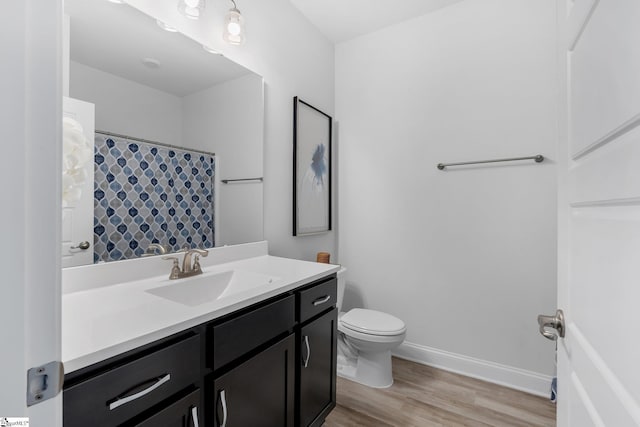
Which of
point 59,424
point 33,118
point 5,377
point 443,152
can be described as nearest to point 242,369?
point 59,424

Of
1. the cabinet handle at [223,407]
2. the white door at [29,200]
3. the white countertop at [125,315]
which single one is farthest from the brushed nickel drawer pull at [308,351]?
the white door at [29,200]

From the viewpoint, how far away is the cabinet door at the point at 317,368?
4.32 feet

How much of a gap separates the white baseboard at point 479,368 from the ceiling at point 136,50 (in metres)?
2.28

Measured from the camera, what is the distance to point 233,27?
1532 millimetres

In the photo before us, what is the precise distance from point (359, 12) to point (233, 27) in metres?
1.11

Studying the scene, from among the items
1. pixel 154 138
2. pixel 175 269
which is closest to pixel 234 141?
pixel 154 138

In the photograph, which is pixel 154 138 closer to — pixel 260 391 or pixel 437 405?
pixel 260 391

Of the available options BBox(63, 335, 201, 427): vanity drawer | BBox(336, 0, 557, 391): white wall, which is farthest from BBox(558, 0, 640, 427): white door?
BBox(336, 0, 557, 391): white wall

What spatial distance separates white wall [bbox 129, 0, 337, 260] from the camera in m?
1.70

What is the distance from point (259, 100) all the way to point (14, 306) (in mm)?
1630

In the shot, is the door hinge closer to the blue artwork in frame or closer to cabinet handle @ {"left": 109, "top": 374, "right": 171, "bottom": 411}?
cabinet handle @ {"left": 109, "top": 374, "right": 171, "bottom": 411}

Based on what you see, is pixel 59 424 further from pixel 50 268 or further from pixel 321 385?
pixel 321 385

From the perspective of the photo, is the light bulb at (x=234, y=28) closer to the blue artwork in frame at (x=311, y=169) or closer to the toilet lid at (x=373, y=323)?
the blue artwork in frame at (x=311, y=169)

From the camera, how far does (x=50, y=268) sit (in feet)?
1.34
